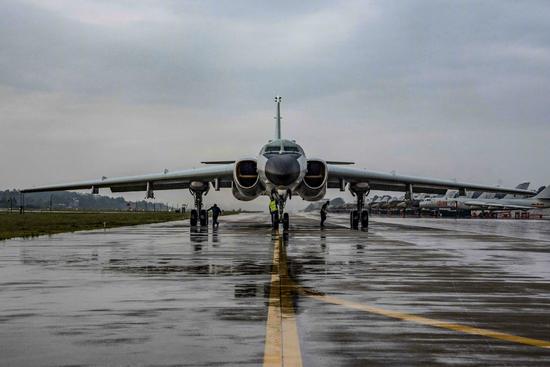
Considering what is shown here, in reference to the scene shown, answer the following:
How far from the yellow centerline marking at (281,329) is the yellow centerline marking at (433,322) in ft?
1.75

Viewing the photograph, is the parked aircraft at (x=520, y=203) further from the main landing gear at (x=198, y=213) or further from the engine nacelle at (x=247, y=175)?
the engine nacelle at (x=247, y=175)

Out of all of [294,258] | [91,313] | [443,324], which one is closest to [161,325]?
[91,313]

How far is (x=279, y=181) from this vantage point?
97.0 ft

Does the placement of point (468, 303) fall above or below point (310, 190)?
below

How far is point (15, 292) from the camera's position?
9.80 metres

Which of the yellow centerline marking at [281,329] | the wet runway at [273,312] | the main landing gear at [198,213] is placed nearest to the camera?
the yellow centerline marking at [281,329]

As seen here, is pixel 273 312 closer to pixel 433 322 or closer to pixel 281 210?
pixel 433 322

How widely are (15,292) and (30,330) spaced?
3118 millimetres

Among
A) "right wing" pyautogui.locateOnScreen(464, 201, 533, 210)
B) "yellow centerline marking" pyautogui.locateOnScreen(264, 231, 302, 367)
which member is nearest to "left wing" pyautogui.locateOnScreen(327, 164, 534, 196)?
"yellow centerline marking" pyautogui.locateOnScreen(264, 231, 302, 367)

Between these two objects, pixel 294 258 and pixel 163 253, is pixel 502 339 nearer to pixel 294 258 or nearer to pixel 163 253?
pixel 294 258

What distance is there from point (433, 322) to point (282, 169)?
866 inches

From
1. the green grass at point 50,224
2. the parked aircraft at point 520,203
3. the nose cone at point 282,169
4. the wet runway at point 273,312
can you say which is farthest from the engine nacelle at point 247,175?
the parked aircraft at point 520,203

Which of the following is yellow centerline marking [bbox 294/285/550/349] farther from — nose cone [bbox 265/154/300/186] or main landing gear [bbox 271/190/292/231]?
main landing gear [bbox 271/190/292/231]

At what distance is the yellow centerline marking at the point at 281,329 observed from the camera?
5.65 meters
